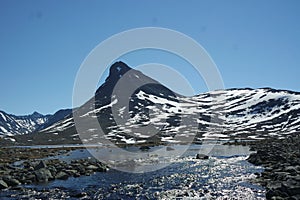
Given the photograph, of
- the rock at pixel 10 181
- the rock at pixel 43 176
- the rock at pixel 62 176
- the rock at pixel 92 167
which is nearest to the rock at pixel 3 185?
the rock at pixel 10 181

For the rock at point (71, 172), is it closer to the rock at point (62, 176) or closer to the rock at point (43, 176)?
the rock at point (62, 176)

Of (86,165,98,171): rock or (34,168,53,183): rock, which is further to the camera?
(86,165,98,171): rock

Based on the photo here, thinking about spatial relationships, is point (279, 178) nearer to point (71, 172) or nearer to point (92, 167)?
point (71, 172)

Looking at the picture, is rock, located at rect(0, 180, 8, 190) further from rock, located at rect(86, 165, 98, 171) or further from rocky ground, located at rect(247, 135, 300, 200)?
rocky ground, located at rect(247, 135, 300, 200)

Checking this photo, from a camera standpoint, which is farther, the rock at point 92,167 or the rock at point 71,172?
the rock at point 92,167

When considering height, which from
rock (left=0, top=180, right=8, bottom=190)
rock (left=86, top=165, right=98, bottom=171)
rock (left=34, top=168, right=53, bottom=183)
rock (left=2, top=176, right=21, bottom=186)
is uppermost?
rock (left=86, top=165, right=98, bottom=171)

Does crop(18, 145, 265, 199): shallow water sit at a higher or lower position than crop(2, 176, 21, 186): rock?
higher

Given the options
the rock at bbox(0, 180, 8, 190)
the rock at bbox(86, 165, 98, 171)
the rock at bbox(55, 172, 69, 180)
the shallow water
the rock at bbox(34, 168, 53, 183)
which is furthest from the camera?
the rock at bbox(86, 165, 98, 171)

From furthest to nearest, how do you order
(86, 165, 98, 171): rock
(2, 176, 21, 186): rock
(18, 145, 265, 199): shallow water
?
(86, 165, 98, 171): rock
(2, 176, 21, 186): rock
(18, 145, 265, 199): shallow water

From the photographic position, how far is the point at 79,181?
3866 cm

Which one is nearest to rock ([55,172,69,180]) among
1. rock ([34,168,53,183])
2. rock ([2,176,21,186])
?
rock ([34,168,53,183])

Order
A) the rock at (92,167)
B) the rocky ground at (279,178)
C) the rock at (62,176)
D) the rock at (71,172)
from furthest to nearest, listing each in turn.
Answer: the rock at (92,167) → the rock at (71,172) → the rock at (62,176) → the rocky ground at (279,178)

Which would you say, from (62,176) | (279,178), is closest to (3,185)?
(62,176)

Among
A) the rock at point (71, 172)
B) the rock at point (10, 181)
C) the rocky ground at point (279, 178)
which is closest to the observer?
the rocky ground at point (279, 178)
